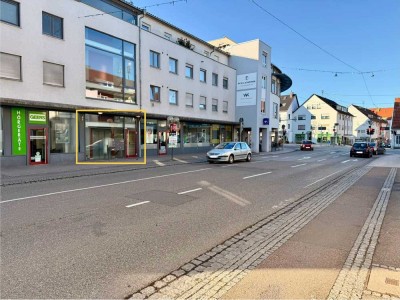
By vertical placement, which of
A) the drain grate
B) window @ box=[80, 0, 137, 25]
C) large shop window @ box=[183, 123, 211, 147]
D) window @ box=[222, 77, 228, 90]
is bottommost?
the drain grate

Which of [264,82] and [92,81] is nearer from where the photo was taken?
[92,81]

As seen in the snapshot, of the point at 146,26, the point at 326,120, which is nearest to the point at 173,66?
the point at 146,26

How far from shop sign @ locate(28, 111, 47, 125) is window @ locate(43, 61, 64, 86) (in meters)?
1.79

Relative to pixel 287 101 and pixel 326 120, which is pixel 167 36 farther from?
pixel 326 120

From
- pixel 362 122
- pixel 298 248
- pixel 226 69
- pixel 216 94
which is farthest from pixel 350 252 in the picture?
pixel 362 122

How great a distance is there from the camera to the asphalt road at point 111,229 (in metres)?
3.35

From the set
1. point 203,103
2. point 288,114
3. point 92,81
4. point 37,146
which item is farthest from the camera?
point 288,114

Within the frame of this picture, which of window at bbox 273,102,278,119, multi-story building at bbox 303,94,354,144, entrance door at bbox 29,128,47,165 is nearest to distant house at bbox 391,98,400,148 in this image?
multi-story building at bbox 303,94,354,144

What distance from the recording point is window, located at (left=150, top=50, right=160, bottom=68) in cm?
2266

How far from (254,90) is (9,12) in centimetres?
2338

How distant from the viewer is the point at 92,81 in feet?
60.0

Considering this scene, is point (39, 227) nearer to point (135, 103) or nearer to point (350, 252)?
point (350, 252)

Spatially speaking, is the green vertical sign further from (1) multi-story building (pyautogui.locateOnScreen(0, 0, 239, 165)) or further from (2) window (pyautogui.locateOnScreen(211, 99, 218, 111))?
(2) window (pyautogui.locateOnScreen(211, 99, 218, 111))

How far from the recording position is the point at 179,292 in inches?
123
